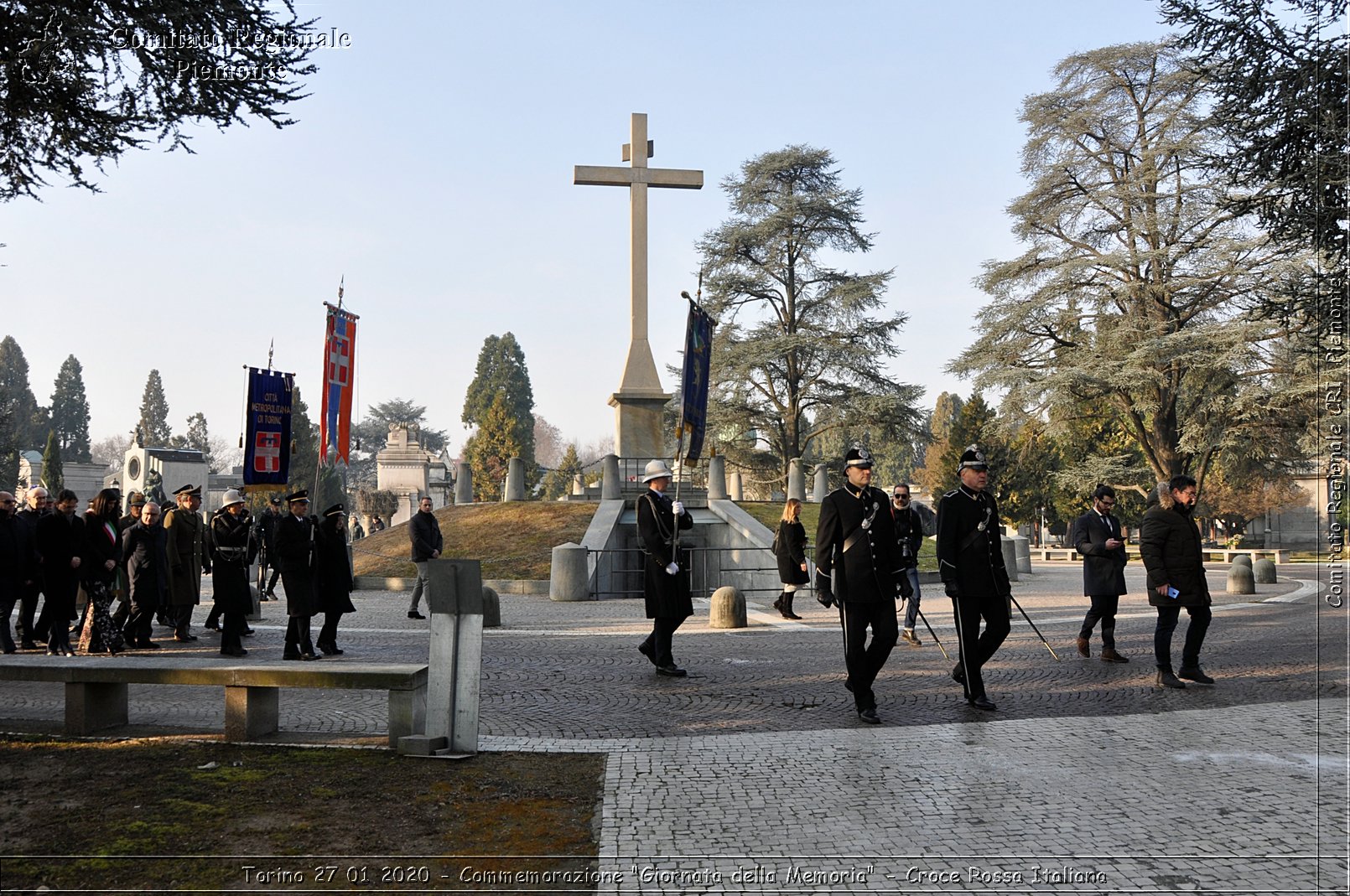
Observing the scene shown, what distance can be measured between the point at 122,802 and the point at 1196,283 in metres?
30.3

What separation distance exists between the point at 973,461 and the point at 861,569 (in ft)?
4.51

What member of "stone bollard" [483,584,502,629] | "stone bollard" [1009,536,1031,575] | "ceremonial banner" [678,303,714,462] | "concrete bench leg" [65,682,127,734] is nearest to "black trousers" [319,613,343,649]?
"stone bollard" [483,584,502,629]

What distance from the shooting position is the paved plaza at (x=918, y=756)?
14.4ft

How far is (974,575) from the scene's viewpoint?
26.3 ft

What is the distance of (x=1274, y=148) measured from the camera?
44.7 ft

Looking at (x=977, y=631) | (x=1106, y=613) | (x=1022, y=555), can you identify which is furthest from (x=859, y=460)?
(x=1022, y=555)

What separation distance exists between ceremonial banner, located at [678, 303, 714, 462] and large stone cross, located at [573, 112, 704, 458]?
1469 centimetres

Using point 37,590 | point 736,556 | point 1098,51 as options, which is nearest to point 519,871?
point 37,590

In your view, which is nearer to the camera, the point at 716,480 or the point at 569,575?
the point at 569,575

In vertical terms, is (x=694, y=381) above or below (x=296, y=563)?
above

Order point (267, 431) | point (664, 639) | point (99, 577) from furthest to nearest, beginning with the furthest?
point (267, 431)
point (99, 577)
point (664, 639)

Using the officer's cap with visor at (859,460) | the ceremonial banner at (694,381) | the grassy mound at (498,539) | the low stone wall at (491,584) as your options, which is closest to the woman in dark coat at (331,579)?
the ceremonial banner at (694,381)

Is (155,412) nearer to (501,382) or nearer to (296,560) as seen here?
(501,382)

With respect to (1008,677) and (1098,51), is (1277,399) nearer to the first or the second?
(1098,51)
